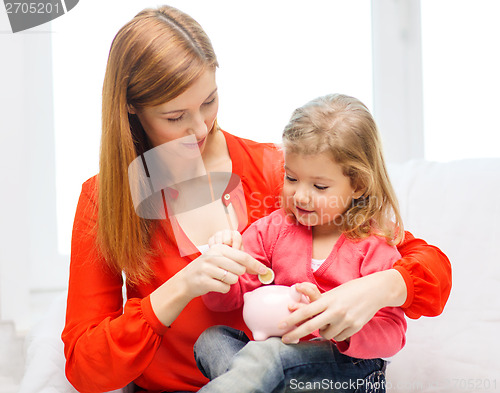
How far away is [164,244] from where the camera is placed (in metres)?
1.17

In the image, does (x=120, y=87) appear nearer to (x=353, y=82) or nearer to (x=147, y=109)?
(x=147, y=109)

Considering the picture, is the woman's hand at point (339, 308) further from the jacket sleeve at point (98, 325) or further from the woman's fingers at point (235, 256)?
the jacket sleeve at point (98, 325)

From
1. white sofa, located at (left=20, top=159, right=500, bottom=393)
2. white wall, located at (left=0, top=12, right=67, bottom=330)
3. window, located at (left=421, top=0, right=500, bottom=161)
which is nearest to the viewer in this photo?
white sofa, located at (left=20, top=159, right=500, bottom=393)

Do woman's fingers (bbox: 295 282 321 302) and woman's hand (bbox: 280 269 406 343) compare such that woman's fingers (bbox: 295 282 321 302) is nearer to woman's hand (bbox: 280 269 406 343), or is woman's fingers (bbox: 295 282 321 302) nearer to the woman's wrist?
woman's hand (bbox: 280 269 406 343)

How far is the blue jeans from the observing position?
0.86 meters

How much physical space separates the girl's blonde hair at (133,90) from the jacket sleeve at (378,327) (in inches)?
16.6

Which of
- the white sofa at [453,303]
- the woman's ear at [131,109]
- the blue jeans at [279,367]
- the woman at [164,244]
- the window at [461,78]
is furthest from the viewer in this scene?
the window at [461,78]

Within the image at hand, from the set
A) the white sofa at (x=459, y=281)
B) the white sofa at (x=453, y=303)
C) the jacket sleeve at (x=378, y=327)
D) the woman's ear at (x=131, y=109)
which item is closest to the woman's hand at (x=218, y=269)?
the jacket sleeve at (x=378, y=327)

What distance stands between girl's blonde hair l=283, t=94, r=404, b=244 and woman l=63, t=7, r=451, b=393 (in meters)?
0.09

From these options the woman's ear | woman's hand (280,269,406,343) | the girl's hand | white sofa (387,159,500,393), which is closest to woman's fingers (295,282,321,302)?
woman's hand (280,269,406,343)

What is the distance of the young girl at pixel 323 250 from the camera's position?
2.98 ft

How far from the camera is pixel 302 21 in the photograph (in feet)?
6.70

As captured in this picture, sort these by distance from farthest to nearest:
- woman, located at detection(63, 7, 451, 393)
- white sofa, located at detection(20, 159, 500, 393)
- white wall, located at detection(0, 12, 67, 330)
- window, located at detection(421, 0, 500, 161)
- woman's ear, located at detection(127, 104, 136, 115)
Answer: window, located at detection(421, 0, 500, 161) < white wall, located at detection(0, 12, 67, 330) < white sofa, located at detection(20, 159, 500, 393) < woman's ear, located at detection(127, 104, 136, 115) < woman, located at detection(63, 7, 451, 393)

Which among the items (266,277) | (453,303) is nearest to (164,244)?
(266,277)
